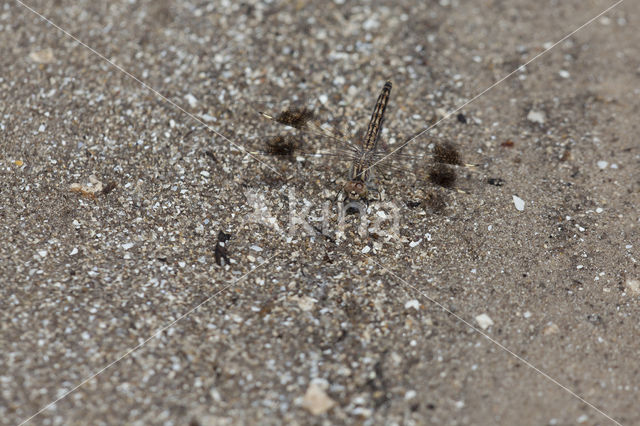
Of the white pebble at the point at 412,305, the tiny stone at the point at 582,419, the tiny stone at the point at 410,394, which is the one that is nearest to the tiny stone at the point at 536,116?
the white pebble at the point at 412,305

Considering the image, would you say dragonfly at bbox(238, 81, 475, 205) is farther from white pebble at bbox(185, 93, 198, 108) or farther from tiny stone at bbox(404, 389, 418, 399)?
tiny stone at bbox(404, 389, 418, 399)

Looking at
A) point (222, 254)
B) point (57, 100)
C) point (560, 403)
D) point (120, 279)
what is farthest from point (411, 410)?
point (57, 100)

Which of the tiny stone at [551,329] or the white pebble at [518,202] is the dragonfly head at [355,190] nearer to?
the white pebble at [518,202]

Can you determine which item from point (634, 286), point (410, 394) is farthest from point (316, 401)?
point (634, 286)

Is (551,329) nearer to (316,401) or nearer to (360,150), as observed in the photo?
(316,401)

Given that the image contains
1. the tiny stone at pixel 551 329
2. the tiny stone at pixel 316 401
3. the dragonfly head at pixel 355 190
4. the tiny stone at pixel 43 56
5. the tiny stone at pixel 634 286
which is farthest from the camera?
the tiny stone at pixel 43 56
